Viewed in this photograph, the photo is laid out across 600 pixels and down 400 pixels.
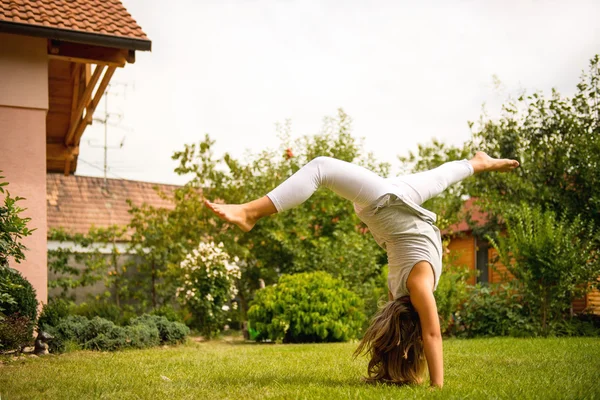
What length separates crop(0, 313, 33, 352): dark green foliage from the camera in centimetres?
641

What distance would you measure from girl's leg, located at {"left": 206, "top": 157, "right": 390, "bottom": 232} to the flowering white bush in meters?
7.35

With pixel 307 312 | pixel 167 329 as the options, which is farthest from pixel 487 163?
pixel 307 312

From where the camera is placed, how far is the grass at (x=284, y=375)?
3742 mm

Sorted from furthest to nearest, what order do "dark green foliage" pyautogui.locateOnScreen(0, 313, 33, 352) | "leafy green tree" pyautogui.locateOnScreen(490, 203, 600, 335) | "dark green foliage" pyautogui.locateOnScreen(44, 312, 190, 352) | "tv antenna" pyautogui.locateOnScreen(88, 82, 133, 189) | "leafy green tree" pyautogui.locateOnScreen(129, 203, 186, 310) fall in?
"tv antenna" pyautogui.locateOnScreen(88, 82, 133, 189) < "leafy green tree" pyautogui.locateOnScreen(129, 203, 186, 310) < "leafy green tree" pyautogui.locateOnScreen(490, 203, 600, 335) < "dark green foliage" pyautogui.locateOnScreen(44, 312, 190, 352) < "dark green foliage" pyautogui.locateOnScreen(0, 313, 33, 352)

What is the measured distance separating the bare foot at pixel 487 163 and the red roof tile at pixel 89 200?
1500 centimetres

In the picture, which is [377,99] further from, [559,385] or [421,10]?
[559,385]

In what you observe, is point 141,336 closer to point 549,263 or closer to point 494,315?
point 494,315

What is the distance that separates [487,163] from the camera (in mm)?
4672

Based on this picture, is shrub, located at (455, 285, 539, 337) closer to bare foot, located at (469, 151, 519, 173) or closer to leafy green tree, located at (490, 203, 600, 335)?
leafy green tree, located at (490, 203, 600, 335)

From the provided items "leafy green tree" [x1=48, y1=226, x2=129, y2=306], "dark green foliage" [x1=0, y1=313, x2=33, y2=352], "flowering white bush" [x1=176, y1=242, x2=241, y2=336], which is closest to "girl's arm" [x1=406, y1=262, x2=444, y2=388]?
"dark green foliage" [x1=0, y1=313, x2=33, y2=352]

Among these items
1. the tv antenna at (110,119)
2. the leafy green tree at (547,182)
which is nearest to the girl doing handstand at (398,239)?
the leafy green tree at (547,182)

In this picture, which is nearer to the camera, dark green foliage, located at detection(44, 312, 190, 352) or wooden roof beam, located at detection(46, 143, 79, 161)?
dark green foliage, located at detection(44, 312, 190, 352)

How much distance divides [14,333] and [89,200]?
14.2 m

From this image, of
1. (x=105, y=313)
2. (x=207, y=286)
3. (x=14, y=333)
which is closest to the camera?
(x=14, y=333)
